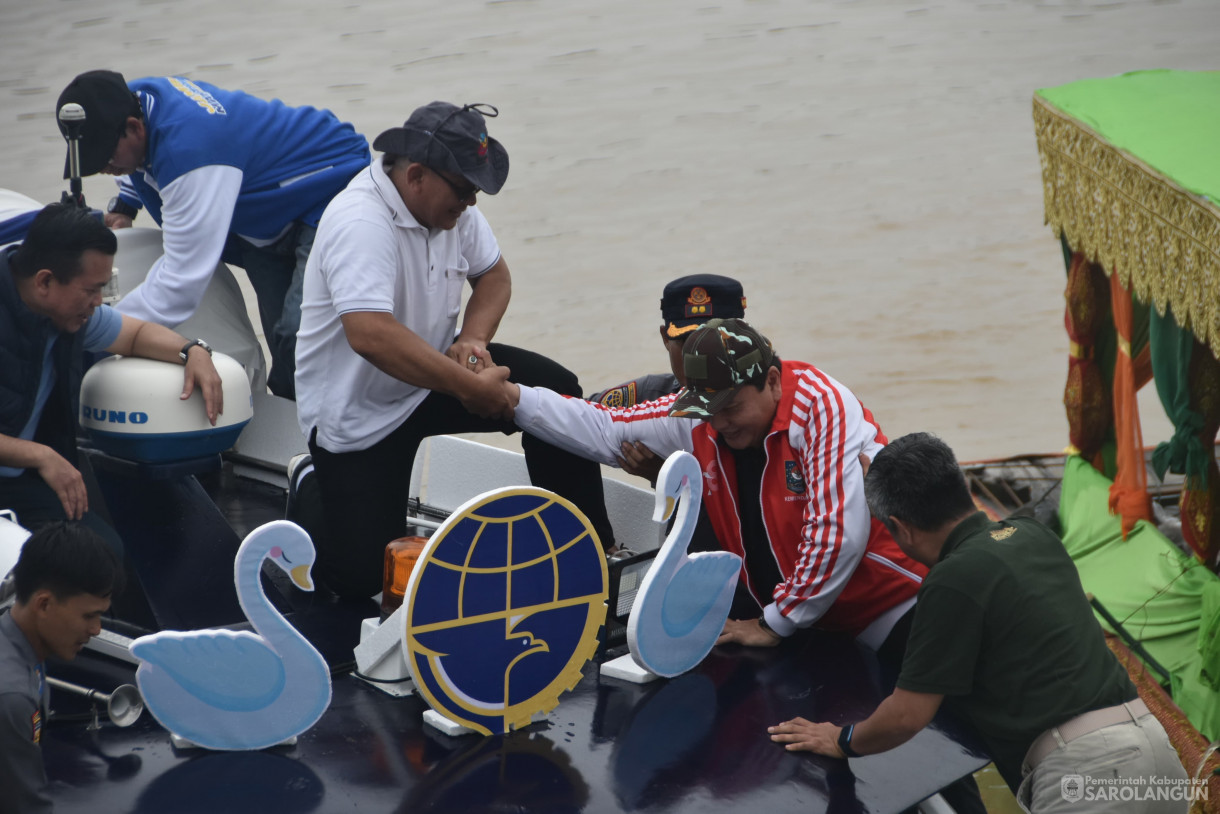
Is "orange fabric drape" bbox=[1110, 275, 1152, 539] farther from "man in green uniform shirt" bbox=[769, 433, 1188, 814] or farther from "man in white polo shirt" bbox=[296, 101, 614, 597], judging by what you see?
"man in green uniform shirt" bbox=[769, 433, 1188, 814]

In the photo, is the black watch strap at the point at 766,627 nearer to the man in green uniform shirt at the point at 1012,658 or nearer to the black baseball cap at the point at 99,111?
the man in green uniform shirt at the point at 1012,658

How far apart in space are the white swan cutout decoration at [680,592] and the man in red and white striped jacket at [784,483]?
7.4 inches

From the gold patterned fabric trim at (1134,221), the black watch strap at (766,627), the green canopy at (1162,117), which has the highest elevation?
the green canopy at (1162,117)

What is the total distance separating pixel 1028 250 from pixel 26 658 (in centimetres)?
1029

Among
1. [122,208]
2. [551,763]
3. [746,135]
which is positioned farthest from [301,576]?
[746,135]

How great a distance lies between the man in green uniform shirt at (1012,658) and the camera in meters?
2.19

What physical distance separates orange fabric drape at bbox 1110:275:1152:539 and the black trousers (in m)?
2.33

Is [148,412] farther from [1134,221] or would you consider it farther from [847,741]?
[1134,221]

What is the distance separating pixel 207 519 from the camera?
10.6 ft

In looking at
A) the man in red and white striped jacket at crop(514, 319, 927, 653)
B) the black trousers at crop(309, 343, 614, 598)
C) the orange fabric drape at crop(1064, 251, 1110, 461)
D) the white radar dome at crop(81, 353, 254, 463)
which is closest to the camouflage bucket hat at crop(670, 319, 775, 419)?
the man in red and white striped jacket at crop(514, 319, 927, 653)

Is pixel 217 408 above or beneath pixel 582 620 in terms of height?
above

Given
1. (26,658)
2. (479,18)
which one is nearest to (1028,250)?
(479,18)

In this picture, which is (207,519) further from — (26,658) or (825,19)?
(825,19)

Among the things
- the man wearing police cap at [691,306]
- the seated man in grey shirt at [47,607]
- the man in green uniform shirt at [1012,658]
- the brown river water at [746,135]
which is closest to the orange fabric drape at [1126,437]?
the man wearing police cap at [691,306]
